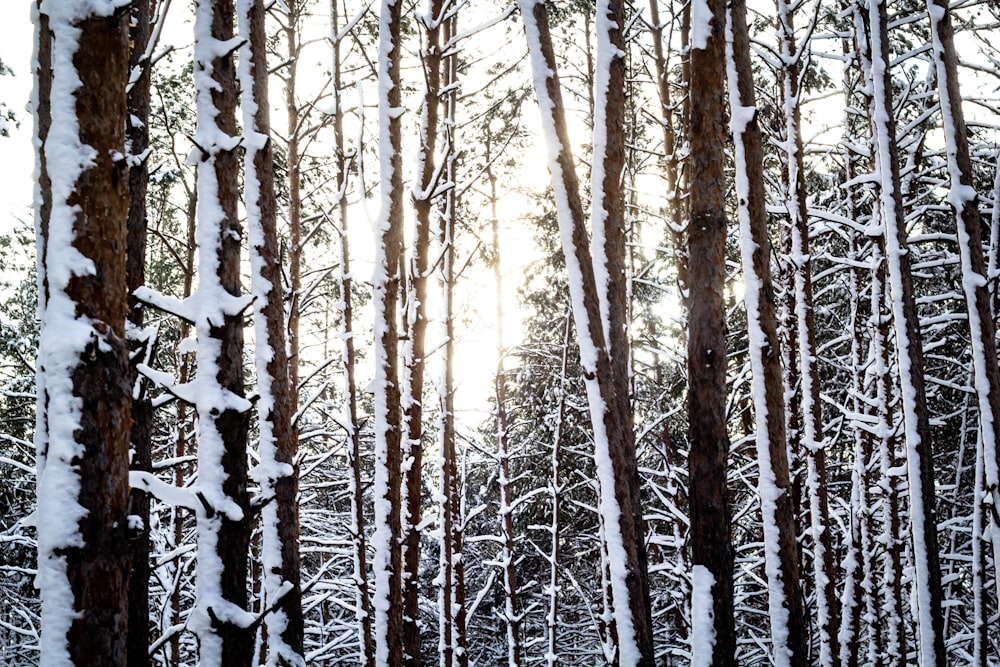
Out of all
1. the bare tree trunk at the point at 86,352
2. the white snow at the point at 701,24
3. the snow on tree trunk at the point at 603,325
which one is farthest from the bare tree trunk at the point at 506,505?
the bare tree trunk at the point at 86,352

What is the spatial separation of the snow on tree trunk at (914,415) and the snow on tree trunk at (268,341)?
238 inches

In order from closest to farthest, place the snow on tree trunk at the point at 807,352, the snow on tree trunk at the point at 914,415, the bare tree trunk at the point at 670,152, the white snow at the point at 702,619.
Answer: the white snow at the point at 702,619 < the snow on tree trunk at the point at 914,415 < the snow on tree trunk at the point at 807,352 < the bare tree trunk at the point at 670,152

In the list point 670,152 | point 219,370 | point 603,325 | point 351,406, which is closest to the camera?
point 219,370

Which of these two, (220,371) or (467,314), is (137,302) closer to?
(220,371)

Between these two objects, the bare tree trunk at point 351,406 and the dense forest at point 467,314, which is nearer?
the dense forest at point 467,314

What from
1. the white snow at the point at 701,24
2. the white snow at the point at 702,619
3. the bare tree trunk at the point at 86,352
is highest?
the white snow at the point at 701,24

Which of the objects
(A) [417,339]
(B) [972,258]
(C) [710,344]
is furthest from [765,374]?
(A) [417,339]

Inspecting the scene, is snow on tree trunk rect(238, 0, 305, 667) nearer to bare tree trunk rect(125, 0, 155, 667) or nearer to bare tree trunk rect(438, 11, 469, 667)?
bare tree trunk rect(125, 0, 155, 667)

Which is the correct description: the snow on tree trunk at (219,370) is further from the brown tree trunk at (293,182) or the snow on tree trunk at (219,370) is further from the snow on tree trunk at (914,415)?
the snow on tree trunk at (914,415)

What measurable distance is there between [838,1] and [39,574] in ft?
44.6

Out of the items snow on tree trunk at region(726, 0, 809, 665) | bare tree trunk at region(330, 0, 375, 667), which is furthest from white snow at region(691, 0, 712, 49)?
bare tree trunk at region(330, 0, 375, 667)

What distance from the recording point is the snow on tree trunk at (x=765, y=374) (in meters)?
5.30

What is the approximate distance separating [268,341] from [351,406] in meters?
4.07

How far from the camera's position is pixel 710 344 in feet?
17.1
